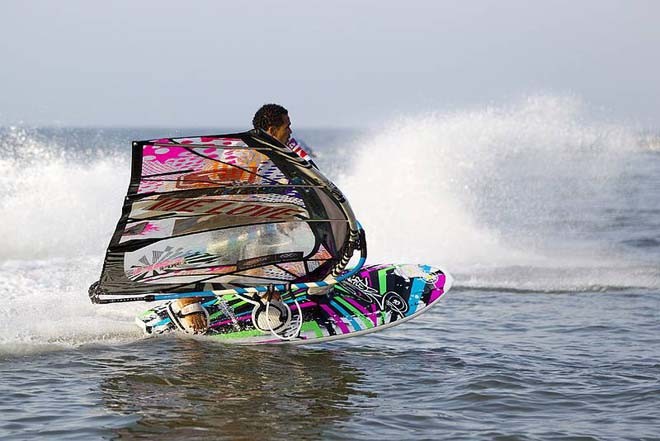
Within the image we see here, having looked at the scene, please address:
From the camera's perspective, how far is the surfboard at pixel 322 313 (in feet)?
28.1

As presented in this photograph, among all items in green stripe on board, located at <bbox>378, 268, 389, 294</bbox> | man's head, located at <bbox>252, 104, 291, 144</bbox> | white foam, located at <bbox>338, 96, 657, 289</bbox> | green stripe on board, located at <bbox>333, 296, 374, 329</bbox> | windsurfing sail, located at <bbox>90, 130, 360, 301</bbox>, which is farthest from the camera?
white foam, located at <bbox>338, 96, 657, 289</bbox>

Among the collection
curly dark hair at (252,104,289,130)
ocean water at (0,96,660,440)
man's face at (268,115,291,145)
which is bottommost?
ocean water at (0,96,660,440)

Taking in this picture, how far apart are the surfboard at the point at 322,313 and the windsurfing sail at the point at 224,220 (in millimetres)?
409

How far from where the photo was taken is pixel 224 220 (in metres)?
8.16

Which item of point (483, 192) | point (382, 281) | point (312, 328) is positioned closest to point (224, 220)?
point (312, 328)

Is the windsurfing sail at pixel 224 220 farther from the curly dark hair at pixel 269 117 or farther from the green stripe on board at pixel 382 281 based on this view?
the green stripe on board at pixel 382 281

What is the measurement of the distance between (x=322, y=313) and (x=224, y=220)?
132cm

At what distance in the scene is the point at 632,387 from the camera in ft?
24.0

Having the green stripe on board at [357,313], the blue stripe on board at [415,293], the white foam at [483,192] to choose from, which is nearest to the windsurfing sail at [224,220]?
the green stripe on board at [357,313]

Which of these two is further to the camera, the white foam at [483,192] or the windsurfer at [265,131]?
the white foam at [483,192]

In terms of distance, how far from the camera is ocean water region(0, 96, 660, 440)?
20.8 feet

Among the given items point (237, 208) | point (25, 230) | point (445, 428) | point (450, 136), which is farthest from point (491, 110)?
point (445, 428)

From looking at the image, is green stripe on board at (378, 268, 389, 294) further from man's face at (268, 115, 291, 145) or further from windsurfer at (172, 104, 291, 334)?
man's face at (268, 115, 291, 145)

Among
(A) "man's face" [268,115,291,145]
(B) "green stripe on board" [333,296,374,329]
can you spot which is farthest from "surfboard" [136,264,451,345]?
(A) "man's face" [268,115,291,145]
